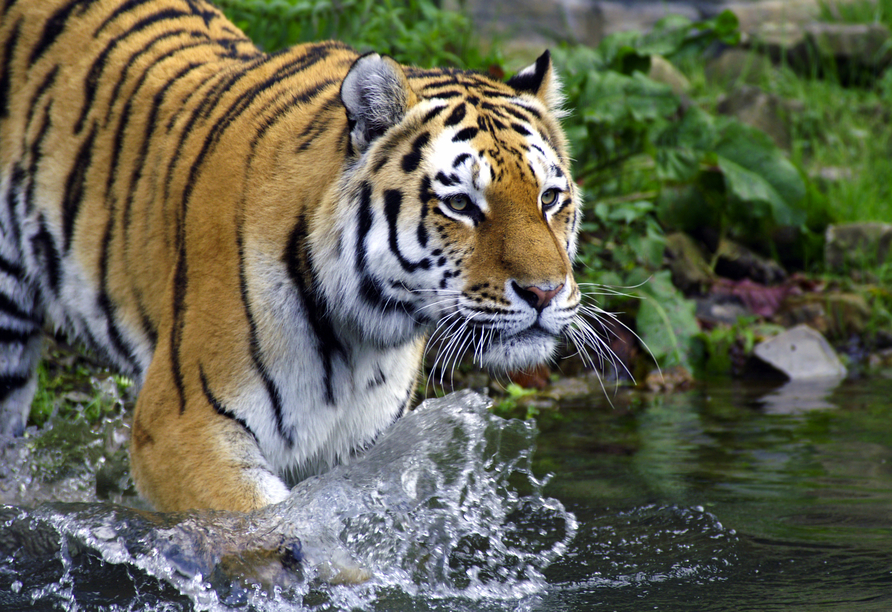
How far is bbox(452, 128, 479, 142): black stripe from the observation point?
225 cm

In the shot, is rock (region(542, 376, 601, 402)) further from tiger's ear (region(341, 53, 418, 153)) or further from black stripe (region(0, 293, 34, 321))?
tiger's ear (region(341, 53, 418, 153))

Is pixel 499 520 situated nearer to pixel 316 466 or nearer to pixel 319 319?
pixel 316 466

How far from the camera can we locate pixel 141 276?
8.73ft

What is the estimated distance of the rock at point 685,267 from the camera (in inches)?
219

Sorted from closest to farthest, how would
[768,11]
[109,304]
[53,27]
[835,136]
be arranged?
[109,304] < [53,27] < [835,136] < [768,11]

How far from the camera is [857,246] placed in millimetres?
5805

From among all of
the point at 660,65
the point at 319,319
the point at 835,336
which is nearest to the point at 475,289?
the point at 319,319

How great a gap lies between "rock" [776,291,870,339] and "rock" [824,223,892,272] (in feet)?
1.46

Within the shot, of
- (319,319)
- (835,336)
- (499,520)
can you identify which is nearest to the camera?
(319,319)

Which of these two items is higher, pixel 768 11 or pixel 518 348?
pixel 768 11

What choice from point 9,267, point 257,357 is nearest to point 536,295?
point 257,357

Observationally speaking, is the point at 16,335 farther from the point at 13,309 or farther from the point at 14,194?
the point at 14,194

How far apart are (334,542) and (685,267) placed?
3.69 meters

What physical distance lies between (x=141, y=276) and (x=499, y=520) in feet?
3.91
